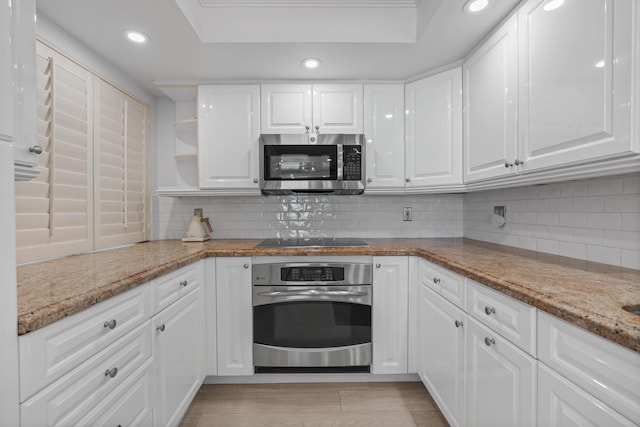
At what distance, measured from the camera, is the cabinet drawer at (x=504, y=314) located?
0.92 m

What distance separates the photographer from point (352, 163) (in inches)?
84.6

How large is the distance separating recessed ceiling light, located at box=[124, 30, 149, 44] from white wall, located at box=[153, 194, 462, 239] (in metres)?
1.20

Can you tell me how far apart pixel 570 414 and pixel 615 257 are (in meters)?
0.90

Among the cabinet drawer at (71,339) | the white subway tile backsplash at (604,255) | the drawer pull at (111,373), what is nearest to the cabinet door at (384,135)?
the white subway tile backsplash at (604,255)

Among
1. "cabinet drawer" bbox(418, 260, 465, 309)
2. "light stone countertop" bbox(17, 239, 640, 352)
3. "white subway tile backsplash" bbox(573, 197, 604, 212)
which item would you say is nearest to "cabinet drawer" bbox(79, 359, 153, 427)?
"light stone countertop" bbox(17, 239, 640, 352)

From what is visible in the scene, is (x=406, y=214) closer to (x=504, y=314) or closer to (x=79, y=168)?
(x=504, y=314)

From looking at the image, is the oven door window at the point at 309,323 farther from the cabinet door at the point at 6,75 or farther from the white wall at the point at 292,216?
the cabinet door at the point at 6,75

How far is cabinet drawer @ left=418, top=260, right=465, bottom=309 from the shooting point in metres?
1.40

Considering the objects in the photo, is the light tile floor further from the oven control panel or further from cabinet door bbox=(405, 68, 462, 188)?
cabinet door bbox=(405, 68, 462, 188)

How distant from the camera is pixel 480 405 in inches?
47.5

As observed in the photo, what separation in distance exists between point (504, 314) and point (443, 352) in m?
0.64

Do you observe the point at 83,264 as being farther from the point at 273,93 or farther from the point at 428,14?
the point at 428,14

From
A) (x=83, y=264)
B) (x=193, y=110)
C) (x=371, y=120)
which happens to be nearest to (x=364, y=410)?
(x=83, y=264)

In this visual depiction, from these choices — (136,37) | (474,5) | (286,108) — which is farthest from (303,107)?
(474,5)
